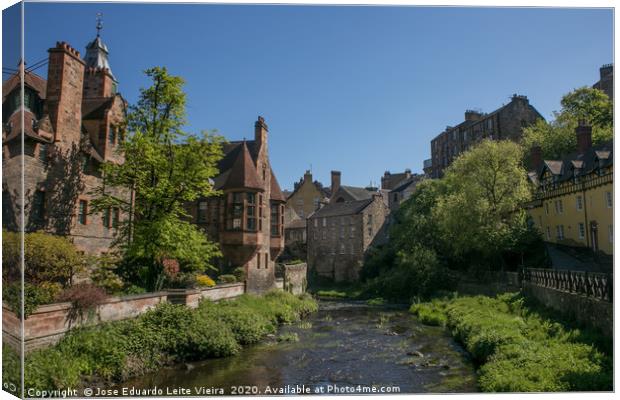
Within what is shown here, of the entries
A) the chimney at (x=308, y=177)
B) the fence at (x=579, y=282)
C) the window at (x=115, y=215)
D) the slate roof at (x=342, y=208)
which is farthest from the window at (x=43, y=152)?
the chimney at (x=308, y=177)

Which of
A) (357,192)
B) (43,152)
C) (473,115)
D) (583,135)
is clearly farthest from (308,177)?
(43,152)

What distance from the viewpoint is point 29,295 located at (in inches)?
510

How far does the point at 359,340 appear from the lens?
73.3ft

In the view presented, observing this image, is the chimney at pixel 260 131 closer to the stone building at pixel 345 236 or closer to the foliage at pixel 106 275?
the foliage at pixel 106 275

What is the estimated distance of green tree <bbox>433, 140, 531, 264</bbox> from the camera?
32.3 m

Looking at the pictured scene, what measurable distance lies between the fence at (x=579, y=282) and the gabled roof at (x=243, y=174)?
654 inches

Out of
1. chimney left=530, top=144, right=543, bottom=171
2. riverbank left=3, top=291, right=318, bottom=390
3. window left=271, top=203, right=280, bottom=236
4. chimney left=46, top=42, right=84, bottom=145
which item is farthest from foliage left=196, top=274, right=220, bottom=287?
chimney left=530, top=144, right=543, bottom=171

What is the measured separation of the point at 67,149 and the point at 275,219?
18375 mm

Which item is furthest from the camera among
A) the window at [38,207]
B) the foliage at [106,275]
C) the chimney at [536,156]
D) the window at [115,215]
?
the chimney at [536,156]

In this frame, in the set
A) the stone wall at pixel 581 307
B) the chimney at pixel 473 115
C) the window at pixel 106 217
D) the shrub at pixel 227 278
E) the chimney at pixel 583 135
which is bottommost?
the stone wall at pixel 581 307

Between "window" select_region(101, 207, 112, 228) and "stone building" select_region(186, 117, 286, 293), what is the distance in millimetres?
8798

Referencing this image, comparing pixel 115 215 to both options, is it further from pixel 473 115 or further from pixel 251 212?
pixel 473 115

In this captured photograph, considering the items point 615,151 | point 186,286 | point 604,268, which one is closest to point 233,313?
point 186,286

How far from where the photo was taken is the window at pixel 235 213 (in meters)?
29.7
